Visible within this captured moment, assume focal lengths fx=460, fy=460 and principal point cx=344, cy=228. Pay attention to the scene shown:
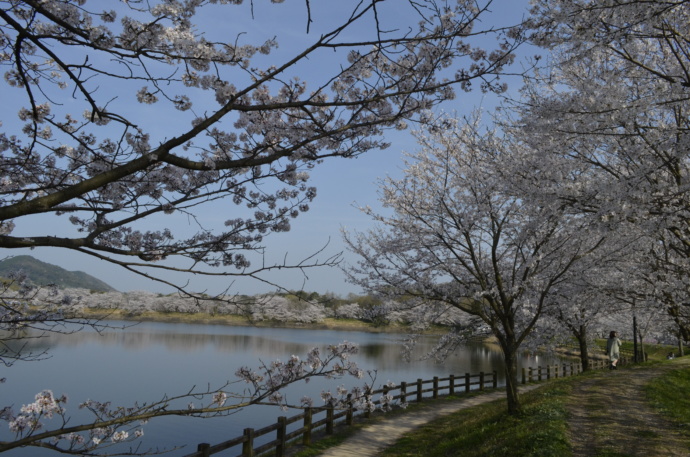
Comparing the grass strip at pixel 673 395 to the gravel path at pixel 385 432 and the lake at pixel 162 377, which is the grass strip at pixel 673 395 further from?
the lake at pixel 162 377

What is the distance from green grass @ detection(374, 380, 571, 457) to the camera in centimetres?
741

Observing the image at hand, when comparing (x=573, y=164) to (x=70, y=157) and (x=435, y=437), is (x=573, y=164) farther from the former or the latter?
(x=70, y=157)

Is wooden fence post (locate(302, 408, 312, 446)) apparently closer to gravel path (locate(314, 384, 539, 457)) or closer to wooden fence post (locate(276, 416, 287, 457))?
gravel path (locate(314, 384, 539, 457))

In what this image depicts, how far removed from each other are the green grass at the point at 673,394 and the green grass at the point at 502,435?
1.98 metres

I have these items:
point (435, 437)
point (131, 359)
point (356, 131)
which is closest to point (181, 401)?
point (435, 437)

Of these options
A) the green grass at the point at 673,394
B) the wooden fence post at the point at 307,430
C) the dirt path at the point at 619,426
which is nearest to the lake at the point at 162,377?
the wooden fence post at the point at 307,430

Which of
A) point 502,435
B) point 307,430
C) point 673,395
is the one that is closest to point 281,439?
point 307,430

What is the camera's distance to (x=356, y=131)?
14.1 ft

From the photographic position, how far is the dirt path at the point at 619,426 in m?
7.18

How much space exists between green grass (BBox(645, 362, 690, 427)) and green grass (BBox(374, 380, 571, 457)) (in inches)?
78.1

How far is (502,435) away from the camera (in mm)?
8508

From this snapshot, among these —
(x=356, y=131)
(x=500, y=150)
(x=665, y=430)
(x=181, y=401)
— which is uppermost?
(x=500, y=150)

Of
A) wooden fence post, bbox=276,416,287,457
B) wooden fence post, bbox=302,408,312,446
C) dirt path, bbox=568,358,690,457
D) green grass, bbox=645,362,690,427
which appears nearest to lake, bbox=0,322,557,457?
wooden fence post, bbox=302,408,312,446

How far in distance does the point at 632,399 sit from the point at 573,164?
6.68 meters
